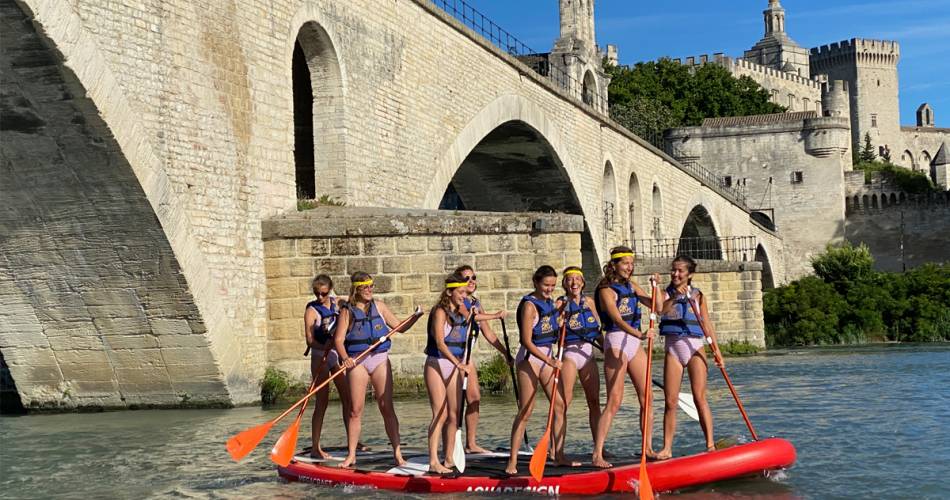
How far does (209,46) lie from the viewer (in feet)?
47.2

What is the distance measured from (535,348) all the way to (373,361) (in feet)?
4.56

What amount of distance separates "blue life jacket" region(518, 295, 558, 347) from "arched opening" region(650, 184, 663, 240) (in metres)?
31.4

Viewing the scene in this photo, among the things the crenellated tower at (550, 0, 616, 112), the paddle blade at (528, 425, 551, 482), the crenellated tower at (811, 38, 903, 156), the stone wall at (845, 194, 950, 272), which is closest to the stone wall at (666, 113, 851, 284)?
the stone wall at (845, 194, 950, 272)

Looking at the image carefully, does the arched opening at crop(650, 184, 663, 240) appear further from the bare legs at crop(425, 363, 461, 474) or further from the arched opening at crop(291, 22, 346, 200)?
the bare legs at crop(425, 363, 461, 474)

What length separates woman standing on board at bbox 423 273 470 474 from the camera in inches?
360

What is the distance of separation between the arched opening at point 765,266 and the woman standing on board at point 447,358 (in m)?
48.2

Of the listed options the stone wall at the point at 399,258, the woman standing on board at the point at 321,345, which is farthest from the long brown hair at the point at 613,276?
the stone wall at the point at 399,258

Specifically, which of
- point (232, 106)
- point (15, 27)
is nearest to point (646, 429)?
point (15, 27)

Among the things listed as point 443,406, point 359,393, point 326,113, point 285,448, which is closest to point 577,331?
point 443,406

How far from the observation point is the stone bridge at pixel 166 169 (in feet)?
40.0

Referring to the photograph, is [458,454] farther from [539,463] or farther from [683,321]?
[683,321]

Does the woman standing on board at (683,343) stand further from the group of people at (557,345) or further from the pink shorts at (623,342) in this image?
the pink shorts at (623,342)

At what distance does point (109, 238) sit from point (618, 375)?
634 centimetres

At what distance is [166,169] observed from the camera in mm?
13305
